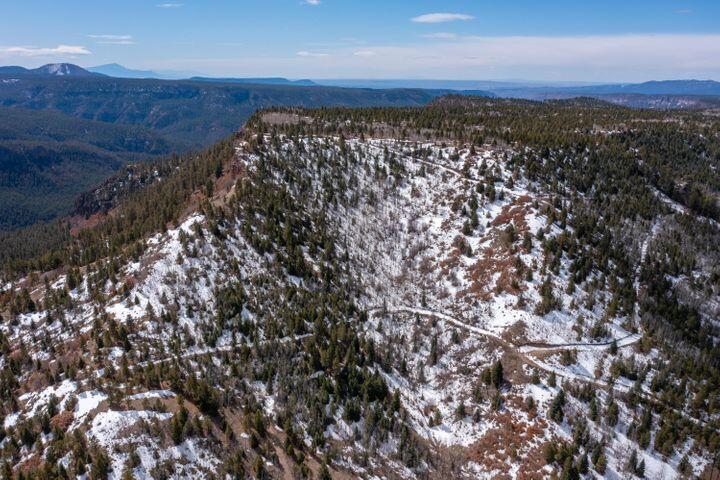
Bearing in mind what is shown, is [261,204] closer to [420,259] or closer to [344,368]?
[420,259]

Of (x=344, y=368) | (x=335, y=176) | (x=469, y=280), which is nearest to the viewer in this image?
(x=344, y=368)

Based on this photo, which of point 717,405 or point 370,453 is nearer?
point 370,453

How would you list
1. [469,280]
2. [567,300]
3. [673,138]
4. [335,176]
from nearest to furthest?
[567,300]
[469,280]
[335,176]
[673,138]

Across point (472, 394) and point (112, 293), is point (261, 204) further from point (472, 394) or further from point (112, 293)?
point (472, 394)

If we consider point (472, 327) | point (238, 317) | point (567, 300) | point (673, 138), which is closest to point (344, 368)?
point (238, 317)

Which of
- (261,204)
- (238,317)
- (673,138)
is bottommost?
(238,317)

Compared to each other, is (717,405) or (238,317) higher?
(238,317)
